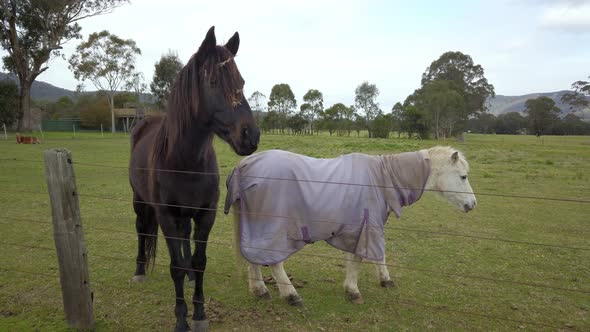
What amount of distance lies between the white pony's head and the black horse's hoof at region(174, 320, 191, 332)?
2738mm

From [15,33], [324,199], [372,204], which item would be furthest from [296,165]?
[15,33]

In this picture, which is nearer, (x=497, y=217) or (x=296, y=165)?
(x=296, y=165)

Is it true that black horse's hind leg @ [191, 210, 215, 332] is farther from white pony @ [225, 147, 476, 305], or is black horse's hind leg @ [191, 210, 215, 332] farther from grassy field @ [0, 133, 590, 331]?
white pony @ [225, 147, 476, 305]

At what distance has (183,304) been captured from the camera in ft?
9.72

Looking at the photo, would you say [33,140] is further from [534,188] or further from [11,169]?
[534,188]

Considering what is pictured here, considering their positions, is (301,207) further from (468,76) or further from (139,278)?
(468,76)

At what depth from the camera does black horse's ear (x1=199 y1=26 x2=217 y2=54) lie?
2361 mm

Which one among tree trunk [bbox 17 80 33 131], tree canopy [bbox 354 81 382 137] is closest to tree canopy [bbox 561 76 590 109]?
tree canopy [bbox 354 81 382 137]

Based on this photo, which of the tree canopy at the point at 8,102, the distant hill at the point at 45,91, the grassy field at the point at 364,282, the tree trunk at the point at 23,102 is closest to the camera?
the grassy field at the point at 364,282

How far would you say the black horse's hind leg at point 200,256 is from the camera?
288 cm

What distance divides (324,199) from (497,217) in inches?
220

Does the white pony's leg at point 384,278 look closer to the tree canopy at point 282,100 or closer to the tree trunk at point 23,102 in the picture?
the tree trunk at point 23,102

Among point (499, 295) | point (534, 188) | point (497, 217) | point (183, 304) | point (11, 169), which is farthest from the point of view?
point (11, 169)

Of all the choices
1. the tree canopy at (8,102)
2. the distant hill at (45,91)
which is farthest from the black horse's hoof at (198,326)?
the distant hill at (45,91)
